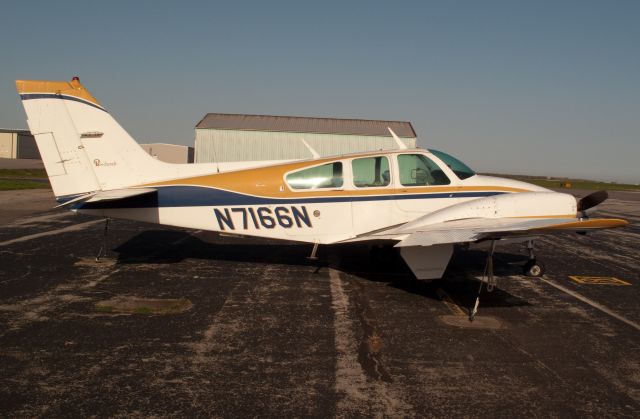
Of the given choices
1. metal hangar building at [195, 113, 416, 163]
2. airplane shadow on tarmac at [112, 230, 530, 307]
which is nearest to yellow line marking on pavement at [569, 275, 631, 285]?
airplane shadow on tarmac at [112, 230, 530, 307]

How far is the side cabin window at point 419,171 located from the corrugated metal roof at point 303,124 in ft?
112

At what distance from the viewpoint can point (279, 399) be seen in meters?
4.29

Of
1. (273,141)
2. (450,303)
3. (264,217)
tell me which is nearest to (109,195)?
(264,217)

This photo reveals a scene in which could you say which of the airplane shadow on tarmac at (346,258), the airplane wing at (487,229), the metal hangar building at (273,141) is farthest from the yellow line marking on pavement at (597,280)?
the metal hangar building at (273,141)

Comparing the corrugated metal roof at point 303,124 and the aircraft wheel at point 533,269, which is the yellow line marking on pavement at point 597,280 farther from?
the corrugated metal roof at point 303,124

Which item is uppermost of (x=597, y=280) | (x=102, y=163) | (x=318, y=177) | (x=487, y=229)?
(x=102, y=163)

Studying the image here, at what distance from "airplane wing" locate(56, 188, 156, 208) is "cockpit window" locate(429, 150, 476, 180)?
586 cm

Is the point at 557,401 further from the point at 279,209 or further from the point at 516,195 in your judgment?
the point at 279,209

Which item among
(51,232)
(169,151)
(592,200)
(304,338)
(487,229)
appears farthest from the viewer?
(169,151)

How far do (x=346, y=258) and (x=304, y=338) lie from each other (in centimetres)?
551

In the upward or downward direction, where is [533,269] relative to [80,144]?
downward

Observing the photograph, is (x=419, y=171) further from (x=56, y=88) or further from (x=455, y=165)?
(x=56, y=88)

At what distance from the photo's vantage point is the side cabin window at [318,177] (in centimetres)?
901

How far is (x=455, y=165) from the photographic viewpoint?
926cm
